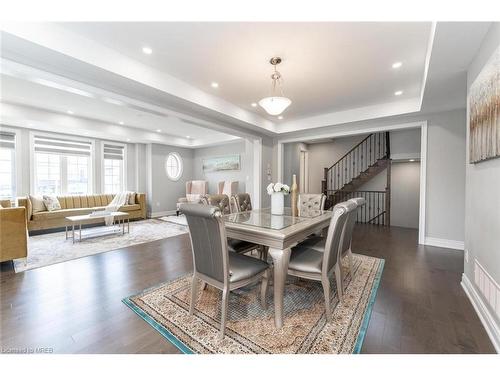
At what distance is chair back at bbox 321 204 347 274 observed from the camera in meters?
1.74

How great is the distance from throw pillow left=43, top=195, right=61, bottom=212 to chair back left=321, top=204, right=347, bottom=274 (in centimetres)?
614

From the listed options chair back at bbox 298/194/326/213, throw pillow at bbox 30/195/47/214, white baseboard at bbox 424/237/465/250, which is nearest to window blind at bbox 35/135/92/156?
throw pillow at bbox 30/195/47/214

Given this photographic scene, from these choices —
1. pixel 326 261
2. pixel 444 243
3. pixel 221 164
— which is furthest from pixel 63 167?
pixel 444 243

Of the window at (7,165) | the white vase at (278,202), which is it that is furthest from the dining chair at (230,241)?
the window at (7,165)

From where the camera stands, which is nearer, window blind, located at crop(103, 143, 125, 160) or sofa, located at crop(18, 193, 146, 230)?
sofa, located at crop(18, 193, 146, 230)

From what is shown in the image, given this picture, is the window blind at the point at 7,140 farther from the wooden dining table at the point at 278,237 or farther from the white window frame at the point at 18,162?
the wooden dining table at the point at 278,237

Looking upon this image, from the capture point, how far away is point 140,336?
1.60 meters

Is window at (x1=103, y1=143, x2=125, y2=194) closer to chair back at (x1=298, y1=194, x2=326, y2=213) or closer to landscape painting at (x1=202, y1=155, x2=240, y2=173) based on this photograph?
landscape painting at (x1=202, y1=155, x2=240, y2=173)

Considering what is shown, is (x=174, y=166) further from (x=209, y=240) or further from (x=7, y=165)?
(x=209, y=240)

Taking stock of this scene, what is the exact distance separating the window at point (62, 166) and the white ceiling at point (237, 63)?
175 centimetres

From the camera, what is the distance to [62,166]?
233 inches

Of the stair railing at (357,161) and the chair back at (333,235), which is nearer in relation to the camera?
Result: the chair back at (333,235)

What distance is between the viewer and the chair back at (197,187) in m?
7.91
